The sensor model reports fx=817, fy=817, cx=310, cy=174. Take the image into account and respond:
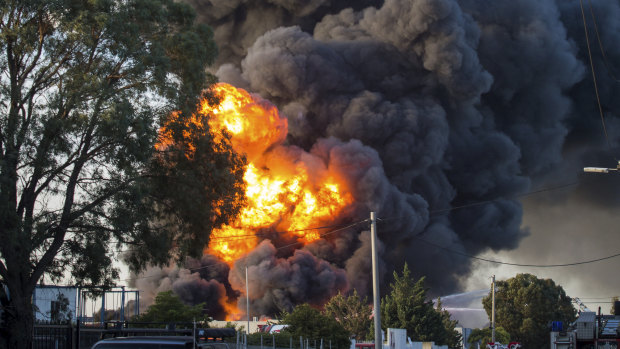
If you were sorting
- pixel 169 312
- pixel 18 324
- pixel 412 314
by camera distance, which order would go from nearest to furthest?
pixel 18 324 → pixel 169 312 → pixel 412 314

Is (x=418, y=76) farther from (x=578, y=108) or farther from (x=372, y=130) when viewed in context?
(x=578, y=108)

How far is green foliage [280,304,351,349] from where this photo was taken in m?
34.6

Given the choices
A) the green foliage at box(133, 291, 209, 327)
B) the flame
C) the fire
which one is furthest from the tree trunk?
the fire

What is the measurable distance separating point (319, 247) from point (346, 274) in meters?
2.86

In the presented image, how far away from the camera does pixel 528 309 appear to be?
2621 inches

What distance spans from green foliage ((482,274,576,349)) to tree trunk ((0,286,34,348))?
161 feet

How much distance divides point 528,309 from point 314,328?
36665 mm

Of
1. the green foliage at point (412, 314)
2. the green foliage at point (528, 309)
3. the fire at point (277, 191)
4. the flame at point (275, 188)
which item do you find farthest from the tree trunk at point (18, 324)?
the green foliage at point (528, 309)

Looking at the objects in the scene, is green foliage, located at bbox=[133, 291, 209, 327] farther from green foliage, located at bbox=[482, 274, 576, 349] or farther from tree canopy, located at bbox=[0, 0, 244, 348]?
green foliage, located at bbox=[482, 274, 576, 349]

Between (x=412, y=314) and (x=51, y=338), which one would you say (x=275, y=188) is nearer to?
(x=412, y=314)

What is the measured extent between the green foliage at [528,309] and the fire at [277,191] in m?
16.6

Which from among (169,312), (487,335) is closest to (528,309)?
(487,335)

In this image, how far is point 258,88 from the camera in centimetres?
6359

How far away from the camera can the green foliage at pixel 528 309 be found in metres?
65.3
